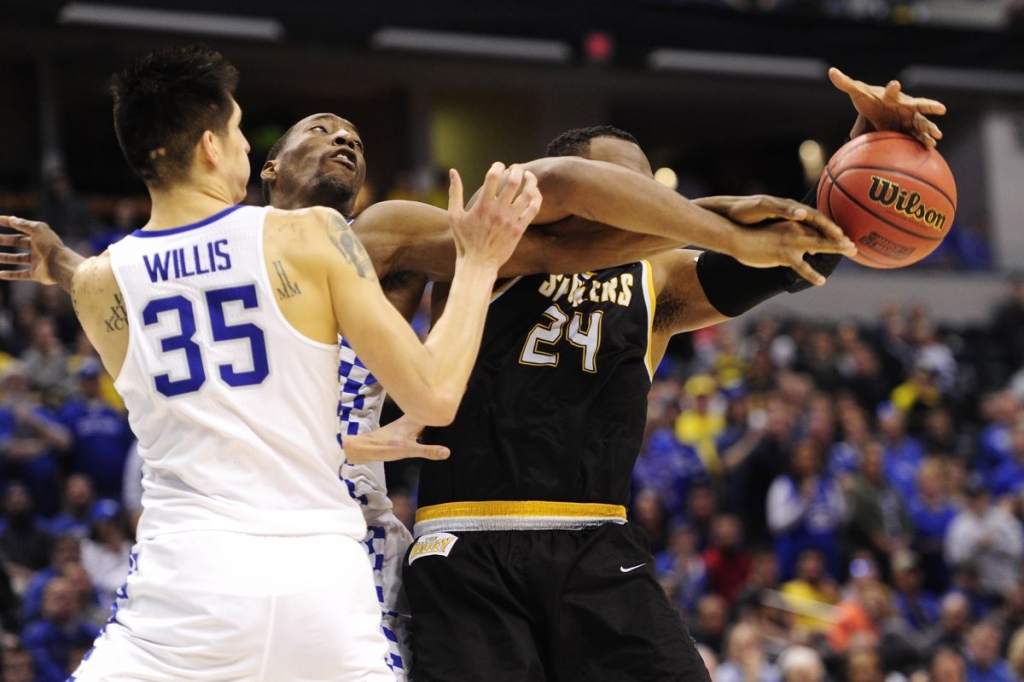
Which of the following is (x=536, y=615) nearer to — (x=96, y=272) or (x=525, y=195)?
(x=525, y=195)

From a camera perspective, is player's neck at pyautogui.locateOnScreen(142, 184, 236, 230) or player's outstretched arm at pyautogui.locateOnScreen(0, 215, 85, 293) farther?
player's outstretched arm at pyautogui.locateOnScreen(0, 215, 85, 293)

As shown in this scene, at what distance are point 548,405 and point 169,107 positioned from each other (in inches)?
60.0

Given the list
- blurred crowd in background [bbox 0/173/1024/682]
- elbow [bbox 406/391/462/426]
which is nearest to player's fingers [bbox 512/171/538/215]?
elbow [bbox 406/391/462/426]

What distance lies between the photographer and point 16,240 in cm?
433

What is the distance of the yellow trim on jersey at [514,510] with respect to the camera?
421 cm

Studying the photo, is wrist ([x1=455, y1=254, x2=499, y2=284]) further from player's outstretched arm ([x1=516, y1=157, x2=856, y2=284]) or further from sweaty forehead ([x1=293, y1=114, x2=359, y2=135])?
sweaty forehead ([x1=293, y1=114, x2=359, y2=135])

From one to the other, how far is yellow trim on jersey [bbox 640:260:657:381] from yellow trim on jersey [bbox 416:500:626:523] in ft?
1.79

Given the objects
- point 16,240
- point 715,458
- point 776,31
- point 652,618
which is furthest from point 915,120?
point 776,31

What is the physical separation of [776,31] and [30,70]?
1260 centimetres

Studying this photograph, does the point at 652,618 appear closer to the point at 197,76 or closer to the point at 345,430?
the point at 345,430

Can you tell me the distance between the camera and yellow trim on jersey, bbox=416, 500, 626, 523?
13.8 feet

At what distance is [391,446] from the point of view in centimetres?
380

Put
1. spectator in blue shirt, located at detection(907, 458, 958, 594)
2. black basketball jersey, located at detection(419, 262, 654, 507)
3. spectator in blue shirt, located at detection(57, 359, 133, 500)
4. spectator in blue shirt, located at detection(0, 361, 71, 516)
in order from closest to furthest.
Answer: black basketball jersey, located at detection(419, 262, 654, 507) < spectator in blue shirt, located at detection(0, 361, 71, 516) < spectator in blue shirt, located at detection(57, 359, 133, 500) < spectator in blue shirt, located at detection(907, 458, 958, 594)

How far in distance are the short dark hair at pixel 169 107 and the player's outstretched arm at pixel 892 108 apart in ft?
6.11
